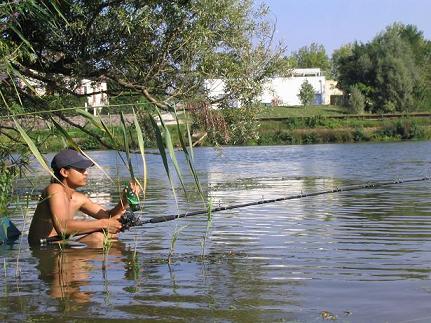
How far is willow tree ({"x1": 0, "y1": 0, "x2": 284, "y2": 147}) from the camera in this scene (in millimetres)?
11656

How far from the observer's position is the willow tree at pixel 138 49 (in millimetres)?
11656

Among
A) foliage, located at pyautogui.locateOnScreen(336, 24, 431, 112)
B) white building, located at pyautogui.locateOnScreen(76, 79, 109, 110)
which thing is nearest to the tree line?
foliage, located at pyautogui.locateOnScreen(336, 24, 431, 112)

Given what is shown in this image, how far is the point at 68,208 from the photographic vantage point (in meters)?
8.16

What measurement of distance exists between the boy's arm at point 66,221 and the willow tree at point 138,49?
3.35 meters

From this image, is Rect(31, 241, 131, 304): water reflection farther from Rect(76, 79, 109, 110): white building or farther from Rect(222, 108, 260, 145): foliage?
Rect(222, 108, 260, 145): foliage

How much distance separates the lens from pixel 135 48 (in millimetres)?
12352

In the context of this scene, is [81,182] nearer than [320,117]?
Yes

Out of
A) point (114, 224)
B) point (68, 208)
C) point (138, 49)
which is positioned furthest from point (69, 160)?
point (138, 49)

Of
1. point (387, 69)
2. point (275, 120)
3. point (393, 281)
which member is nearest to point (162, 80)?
point (393, 281)

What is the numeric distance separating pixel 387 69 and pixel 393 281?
66042mm

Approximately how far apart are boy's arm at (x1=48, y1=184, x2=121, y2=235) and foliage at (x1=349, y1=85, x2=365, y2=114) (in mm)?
63012

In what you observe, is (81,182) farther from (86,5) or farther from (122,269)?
(86,5)

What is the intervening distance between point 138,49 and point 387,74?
199ft

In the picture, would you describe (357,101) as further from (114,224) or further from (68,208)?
(68,208)
